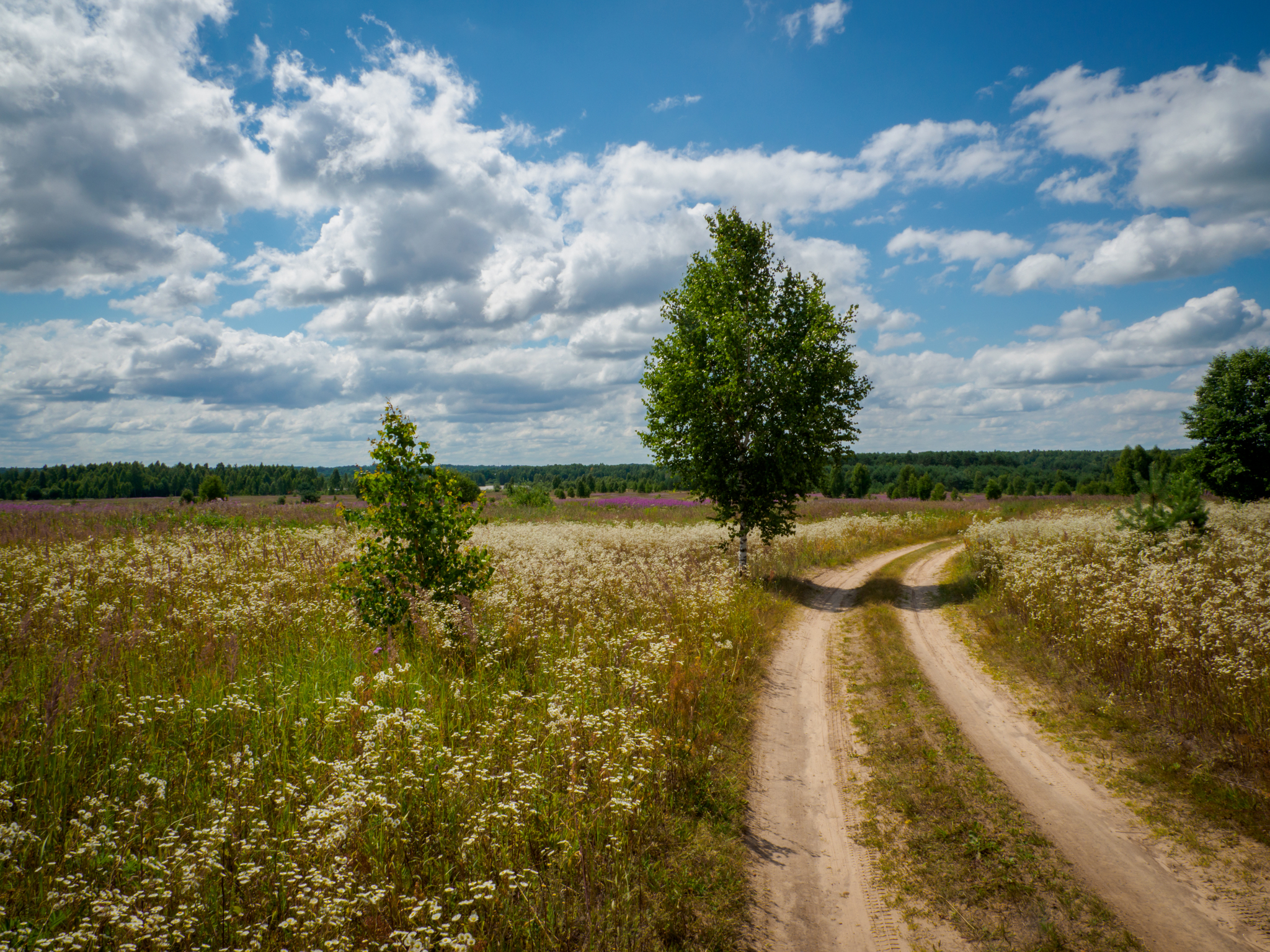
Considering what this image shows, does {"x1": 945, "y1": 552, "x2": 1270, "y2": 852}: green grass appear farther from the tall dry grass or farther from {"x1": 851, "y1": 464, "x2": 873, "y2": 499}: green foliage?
{"x1": 851, "y1": 464, "x2": 873, "y2": 499}: green foliage

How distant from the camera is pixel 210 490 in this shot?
37.2 metres

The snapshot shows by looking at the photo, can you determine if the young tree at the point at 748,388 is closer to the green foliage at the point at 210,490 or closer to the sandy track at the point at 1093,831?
the sandy track at the point at 1093,831

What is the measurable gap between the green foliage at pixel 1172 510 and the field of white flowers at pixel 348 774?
13.0 m

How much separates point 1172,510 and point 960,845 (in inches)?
582

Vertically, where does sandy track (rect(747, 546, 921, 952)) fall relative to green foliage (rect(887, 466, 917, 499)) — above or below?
below

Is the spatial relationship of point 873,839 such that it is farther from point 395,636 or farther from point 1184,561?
point 1184,561

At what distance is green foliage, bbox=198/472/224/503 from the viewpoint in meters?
36.7

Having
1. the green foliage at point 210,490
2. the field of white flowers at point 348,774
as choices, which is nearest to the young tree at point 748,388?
the field of white flowers at point 348,774

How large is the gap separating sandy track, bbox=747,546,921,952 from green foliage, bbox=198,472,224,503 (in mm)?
42147

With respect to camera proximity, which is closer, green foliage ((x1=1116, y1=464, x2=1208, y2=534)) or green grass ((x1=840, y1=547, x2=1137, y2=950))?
green grass ((x1=840, y1=547, x2=1137, y2=950))

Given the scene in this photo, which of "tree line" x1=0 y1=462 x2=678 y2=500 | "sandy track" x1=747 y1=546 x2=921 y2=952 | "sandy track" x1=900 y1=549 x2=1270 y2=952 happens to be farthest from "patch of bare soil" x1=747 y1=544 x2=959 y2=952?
"tree line" x1=0 y1=462 x2=678 y2=500

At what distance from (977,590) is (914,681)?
24.3ft

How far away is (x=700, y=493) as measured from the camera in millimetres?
18984

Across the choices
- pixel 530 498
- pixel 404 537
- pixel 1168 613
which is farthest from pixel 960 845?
pixel 530 498
